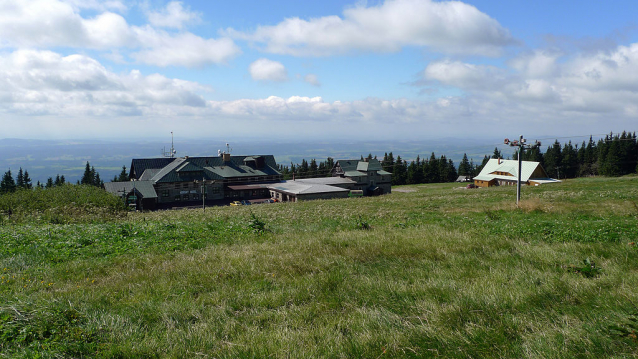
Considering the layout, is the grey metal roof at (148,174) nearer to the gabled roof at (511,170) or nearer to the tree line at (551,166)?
the tree line at (551,166)

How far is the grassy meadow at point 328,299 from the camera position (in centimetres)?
388

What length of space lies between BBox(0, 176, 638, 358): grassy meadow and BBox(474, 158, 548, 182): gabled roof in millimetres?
73769

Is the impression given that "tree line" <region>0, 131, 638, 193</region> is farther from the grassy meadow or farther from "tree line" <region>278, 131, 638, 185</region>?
the grassy meadow

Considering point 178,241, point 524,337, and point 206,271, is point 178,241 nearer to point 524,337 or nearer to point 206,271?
point 206,271

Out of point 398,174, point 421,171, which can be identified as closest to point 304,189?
point 398,174

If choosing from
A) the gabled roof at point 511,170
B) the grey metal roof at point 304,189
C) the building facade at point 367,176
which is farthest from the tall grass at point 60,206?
the gabled roof at point 511,170

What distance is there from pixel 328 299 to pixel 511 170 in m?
85.7

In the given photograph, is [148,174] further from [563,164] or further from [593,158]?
[593,158]

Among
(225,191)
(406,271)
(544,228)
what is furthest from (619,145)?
(406,271)

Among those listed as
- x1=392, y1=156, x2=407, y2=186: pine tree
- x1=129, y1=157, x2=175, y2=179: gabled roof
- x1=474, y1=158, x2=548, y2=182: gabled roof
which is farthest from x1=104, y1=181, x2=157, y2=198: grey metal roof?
x1=392, y1=156, x2=407, y2=186: pine tree

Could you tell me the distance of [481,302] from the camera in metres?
4.95

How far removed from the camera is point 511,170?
3123 inches

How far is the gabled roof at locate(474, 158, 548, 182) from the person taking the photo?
74.4 metres

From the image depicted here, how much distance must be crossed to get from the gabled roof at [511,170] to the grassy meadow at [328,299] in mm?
73769
